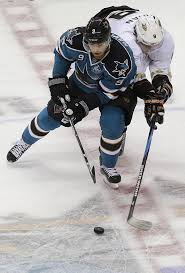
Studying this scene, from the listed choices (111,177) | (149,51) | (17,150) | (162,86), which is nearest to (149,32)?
(149,51)

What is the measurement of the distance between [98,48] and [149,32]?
0.42 meters

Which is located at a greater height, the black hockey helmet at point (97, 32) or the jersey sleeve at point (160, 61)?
the black hockey helmet at point (97, 32)

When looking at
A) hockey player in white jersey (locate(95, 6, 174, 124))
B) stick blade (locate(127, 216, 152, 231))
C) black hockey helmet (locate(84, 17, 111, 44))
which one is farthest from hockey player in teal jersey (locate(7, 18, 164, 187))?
stick blade (locate(127, 216, 152, 231))

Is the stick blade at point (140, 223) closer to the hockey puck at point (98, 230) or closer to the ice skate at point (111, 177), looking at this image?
the hockey puck at point (98, 230)

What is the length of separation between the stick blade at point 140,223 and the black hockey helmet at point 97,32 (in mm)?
894

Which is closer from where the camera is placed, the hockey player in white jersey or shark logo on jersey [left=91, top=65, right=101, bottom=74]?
shark logo on jersey [left=91, top=65, right=101, bottom=74]

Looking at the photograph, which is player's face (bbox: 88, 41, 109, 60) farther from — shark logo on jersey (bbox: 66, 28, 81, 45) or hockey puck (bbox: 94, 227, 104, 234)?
hockey puck (bbox: 94, 227, 104, 234)

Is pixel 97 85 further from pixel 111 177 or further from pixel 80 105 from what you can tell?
pixel 111 177

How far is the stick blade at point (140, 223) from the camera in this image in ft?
13.6

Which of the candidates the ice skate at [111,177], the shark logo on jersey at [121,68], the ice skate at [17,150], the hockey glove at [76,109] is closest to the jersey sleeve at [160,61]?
the shark logo on jersey at [121,68]

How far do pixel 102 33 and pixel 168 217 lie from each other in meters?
0.99

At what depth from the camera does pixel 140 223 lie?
4.17 metres

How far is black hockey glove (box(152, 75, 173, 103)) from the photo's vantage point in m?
4.37

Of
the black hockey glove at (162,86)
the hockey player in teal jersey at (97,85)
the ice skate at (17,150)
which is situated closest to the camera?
the hockey player in teal jersey at (97,85)
